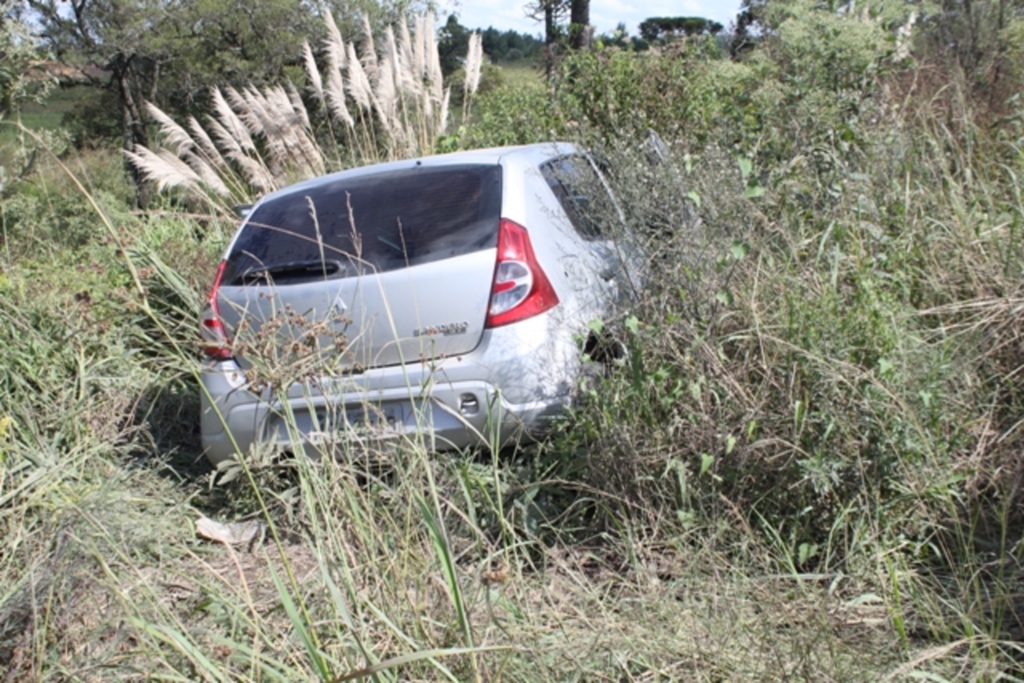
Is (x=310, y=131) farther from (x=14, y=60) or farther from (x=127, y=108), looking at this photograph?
(x=127, y=108)

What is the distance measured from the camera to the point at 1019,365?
3.71 metres

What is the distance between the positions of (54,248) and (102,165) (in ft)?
36.0

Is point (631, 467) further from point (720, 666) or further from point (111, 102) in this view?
point (111, 102)

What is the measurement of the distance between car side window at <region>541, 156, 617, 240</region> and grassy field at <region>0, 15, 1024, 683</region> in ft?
0.48

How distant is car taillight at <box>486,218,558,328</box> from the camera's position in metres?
3.94

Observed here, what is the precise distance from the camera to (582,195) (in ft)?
13.9

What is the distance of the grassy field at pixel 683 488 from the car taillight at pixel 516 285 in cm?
34

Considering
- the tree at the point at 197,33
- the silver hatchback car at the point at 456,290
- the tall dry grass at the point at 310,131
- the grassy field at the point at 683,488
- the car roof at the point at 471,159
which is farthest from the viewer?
the tree at the point at 197,33

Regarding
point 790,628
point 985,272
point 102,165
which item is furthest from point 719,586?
point 102,165

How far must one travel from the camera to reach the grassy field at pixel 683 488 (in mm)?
2549

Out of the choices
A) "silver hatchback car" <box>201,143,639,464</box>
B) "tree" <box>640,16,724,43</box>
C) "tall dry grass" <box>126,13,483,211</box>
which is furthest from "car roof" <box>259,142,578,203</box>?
"tall dry grass" <box>126,13,483,211</box>

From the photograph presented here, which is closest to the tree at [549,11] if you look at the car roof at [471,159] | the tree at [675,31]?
the tree at [675,31]

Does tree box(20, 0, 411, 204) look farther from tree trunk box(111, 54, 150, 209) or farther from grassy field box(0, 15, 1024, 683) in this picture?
grassy field box(0, 15, 1024, 683)

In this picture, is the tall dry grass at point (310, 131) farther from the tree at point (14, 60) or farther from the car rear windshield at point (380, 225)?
the car rear windshield at point (380, 225)
